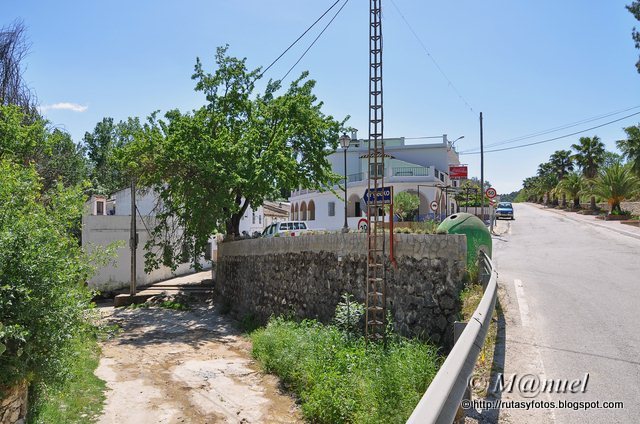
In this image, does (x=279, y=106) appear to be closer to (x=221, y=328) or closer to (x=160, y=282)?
(x=221, y=328)

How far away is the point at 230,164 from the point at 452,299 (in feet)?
37.1

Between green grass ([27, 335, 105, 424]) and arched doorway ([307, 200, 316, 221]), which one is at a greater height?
arched doorway ([307, 200, 316, 221])

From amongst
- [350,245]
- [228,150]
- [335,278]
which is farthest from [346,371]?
[228,150]

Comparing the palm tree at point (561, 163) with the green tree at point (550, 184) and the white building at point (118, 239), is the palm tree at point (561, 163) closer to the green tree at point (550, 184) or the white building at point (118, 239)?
the green tree at point (550, 184)

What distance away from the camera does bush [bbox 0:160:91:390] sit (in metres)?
6.35

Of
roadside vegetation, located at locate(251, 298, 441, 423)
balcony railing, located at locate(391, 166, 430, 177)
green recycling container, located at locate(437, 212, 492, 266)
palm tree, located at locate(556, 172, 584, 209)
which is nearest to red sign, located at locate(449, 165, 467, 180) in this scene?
balcony railing, located at locate(391, 166, 430, 177)

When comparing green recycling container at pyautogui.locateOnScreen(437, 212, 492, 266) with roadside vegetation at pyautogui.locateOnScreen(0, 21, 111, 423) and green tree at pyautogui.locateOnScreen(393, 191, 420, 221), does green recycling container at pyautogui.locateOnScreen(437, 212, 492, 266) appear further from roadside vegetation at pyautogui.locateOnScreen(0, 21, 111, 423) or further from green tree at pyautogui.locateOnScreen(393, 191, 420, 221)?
green tree at pyautogui.locateOnScreen(393, 191, 420, 221)

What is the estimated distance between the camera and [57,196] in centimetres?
786

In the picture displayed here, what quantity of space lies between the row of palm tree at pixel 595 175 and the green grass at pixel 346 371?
33.8m

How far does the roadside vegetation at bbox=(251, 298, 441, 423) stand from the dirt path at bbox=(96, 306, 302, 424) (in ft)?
Result: 1.53

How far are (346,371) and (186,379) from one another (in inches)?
167

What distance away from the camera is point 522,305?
27.5ft

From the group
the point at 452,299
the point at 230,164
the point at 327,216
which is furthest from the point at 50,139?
the point at 327,216

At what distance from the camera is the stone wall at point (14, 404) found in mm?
6301
